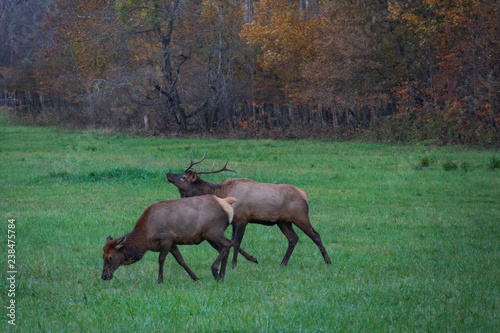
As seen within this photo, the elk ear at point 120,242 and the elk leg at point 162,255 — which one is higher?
the elk ear at point 120,242

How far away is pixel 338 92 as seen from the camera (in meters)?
36.8

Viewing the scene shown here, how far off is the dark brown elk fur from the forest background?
22.9m

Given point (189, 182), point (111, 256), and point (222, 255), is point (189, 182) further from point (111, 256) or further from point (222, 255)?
point (111, 256)

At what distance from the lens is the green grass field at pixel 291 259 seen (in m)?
6.60

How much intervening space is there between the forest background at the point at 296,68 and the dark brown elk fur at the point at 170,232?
75.0 feet

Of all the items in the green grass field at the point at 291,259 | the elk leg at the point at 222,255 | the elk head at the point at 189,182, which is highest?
the elk head at the point at 189,182

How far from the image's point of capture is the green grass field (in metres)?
6.60

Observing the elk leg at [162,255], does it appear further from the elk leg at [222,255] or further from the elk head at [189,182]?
the elk head at [189,182]

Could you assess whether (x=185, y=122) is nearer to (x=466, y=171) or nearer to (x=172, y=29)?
(x=172, y=29)

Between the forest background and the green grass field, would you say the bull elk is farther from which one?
the forest background

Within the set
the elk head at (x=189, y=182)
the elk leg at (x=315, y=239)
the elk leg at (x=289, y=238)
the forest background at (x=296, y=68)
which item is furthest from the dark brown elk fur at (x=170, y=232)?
the forest background at (x=296, y=68)

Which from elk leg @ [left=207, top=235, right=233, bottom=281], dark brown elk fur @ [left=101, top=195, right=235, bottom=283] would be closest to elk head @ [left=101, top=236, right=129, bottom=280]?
dark brown elk fur @ [left=101, top=195, right=235, bottom=283]

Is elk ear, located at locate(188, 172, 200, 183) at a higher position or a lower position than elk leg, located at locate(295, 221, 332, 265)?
higher

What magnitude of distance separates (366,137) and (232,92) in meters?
11.6
